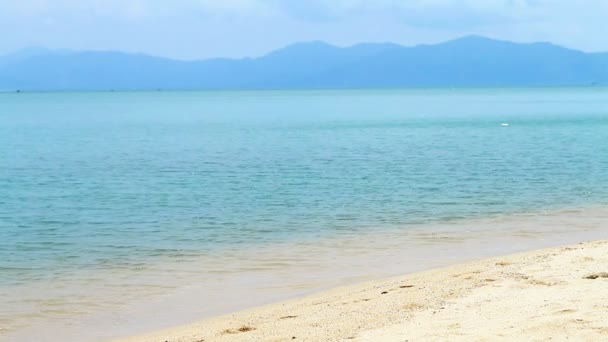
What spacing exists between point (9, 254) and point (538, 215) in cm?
1299

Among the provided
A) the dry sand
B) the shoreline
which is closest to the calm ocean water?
the shoreline

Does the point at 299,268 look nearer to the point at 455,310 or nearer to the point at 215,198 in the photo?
the point at 455,310

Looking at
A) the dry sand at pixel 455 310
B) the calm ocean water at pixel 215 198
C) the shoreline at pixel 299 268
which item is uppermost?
the dry sand at pixel 455 310

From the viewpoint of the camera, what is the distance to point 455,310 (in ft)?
32.5

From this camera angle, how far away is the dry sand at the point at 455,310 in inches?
348

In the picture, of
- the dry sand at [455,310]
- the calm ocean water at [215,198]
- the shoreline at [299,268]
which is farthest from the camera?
the calm ocean water at [215,198]

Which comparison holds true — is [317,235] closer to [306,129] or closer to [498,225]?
[498,225]

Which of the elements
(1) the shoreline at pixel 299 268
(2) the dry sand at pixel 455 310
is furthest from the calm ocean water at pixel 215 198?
(2) the dry sand at pixel 455 310

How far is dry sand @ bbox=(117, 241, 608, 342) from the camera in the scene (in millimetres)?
8828

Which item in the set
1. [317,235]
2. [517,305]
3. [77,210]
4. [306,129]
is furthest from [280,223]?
[306,129]

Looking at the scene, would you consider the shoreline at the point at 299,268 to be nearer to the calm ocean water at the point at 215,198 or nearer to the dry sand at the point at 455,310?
the calm ocean water at the point at 215,198

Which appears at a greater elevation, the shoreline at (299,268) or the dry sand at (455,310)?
the dry sand at (455,310)

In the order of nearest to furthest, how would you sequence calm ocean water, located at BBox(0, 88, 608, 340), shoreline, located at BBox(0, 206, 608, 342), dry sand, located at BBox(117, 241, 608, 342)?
dry sand, located at BBox(117, 241, 608, 342)
shoreline, located at BBox(0, 206, 608, 342)
calm ocean water, located at BBox(0, 88, 608, 340)

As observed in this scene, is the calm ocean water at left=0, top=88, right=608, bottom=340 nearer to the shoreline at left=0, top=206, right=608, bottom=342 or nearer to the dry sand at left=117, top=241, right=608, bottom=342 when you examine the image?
the shoreline at left=0, top=206, right=608, bottom=342
